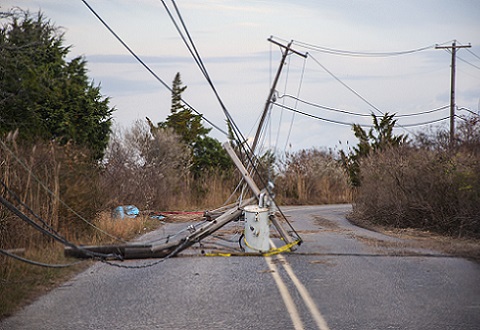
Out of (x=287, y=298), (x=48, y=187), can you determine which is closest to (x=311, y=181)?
(x=48, y=187)

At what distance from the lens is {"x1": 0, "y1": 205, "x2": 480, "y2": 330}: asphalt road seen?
7953mm

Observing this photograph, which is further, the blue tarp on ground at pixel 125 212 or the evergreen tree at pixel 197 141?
the evergreen tree at pixel 197 141

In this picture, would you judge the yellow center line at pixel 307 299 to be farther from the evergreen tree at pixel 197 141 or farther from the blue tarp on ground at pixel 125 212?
the evergreen tree at pixel 197 141

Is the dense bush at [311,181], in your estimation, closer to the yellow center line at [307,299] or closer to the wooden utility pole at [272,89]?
the wooden utility pole at [272,89]

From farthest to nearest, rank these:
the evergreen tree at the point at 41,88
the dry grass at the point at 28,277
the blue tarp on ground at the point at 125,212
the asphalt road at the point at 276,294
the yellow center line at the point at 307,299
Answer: the blue tarp on ground at the point at 125,212 < the evergreen tree at the point at 41,88 < the dry grass at the point at 28,277 < the asphalt road at the point at 276,294 < the yellow center line at the point at 307,299

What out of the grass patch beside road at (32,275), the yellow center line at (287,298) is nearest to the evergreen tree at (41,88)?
the grass patch beside road at (32,275)

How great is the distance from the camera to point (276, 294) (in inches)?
381

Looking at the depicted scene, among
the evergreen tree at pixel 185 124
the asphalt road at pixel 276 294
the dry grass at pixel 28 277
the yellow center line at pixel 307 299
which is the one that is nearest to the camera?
the yellow center line at pixel 307 299

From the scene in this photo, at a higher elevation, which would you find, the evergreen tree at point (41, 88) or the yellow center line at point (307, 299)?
the evergreen tree at point (41, 88)

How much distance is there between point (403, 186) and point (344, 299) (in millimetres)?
10916

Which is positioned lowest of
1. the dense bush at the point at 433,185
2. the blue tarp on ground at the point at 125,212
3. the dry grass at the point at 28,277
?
the dry grass at the point at 28,277

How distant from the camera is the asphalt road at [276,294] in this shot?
26.1 ft

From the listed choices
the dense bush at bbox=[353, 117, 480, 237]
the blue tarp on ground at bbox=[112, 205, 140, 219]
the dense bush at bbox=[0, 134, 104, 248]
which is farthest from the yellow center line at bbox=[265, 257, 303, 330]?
the blue tarp on ground at bbox=[112, 205, 140, 219]

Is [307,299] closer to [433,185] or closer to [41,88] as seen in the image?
[41,88]
